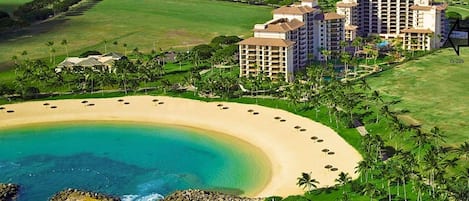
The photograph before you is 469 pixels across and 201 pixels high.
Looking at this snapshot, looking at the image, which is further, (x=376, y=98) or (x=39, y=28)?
(x=39, y=28)

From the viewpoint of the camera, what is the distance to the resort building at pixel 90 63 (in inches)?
4963

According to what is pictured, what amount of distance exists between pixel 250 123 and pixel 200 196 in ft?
96.2

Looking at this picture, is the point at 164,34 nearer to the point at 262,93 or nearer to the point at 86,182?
the point at 262,93

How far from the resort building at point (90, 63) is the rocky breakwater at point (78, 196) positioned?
53.1 metres

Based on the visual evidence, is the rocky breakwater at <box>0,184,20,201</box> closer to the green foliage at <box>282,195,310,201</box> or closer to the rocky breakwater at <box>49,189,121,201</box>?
the rocky breakwater at <box>49,189,121,201</box>

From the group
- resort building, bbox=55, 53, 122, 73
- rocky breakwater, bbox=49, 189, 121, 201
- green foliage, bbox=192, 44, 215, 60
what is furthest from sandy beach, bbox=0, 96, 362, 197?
green foliage, bbox=192, 44, 215, 60

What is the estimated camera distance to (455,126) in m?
86.9

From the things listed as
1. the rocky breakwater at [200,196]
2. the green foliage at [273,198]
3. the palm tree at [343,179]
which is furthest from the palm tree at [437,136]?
the rocky breakwater at [200,196]

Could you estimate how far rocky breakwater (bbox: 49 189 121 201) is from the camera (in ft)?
233

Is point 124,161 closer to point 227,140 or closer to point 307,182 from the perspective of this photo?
point 227,140

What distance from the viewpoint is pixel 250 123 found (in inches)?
3866

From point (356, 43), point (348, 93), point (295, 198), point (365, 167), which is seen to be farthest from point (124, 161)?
point (356, 43)

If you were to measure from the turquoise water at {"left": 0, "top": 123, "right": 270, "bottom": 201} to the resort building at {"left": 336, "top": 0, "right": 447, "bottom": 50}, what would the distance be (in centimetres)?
6360

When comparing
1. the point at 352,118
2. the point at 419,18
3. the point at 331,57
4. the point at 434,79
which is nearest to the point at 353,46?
the point at 331,57
